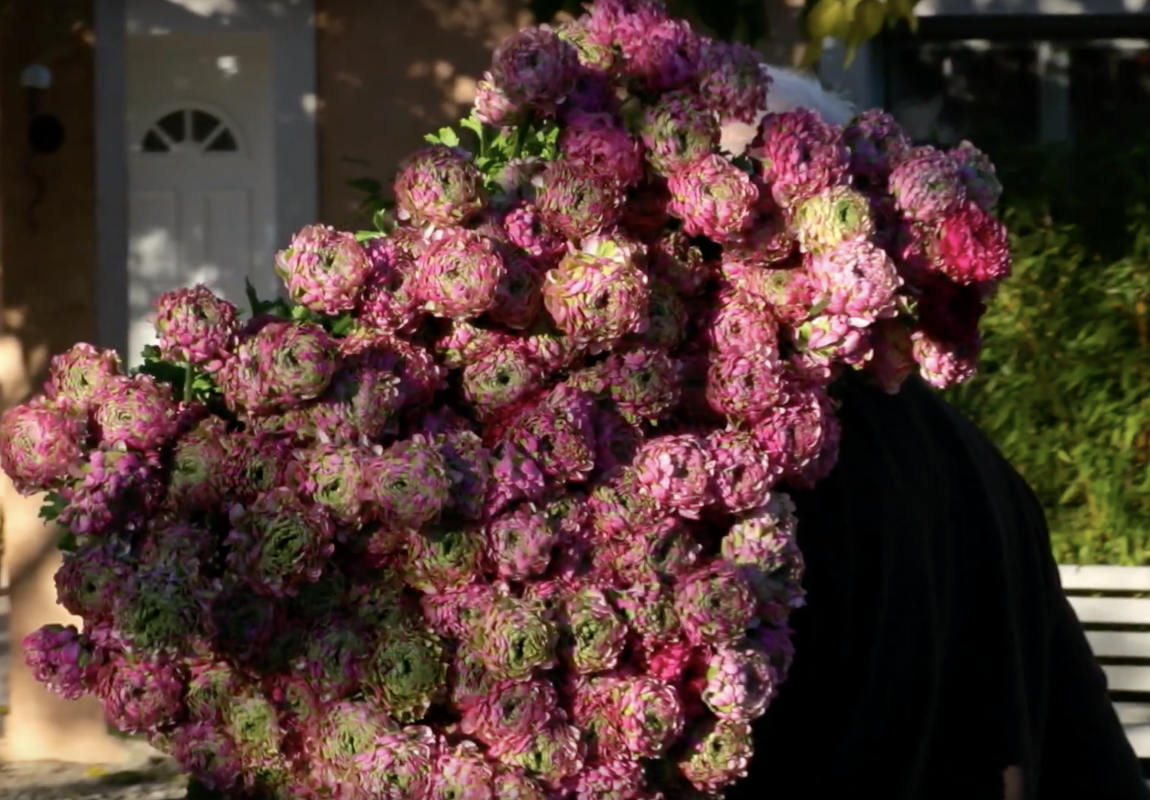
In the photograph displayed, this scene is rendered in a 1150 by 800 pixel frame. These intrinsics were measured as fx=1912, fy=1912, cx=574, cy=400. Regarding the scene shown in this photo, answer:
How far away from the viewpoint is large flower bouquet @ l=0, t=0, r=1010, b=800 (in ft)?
4.97

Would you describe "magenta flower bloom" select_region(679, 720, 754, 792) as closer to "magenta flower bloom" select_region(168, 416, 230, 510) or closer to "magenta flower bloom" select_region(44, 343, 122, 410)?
"magenta flower bloom" select_region(168, 416, 230, 510)

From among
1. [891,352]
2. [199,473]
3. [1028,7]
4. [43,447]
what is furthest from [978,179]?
[1028,7]

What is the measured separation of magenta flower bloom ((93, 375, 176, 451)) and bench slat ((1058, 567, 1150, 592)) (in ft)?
10.6

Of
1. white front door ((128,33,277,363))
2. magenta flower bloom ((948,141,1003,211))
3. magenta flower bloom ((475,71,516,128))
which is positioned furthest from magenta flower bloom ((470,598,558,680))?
white front door ((128,33,277,363))

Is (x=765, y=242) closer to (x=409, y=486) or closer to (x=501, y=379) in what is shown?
(x=501, y=379)

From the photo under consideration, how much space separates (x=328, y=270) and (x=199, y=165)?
260 inches

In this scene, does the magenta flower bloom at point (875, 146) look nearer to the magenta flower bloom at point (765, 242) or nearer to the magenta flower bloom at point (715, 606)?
the magenta flower bloom at point (765, 242)

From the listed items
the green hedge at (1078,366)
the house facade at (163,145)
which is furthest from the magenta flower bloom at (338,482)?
the house facade at (163,145)

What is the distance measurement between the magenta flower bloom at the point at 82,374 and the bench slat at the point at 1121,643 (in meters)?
3.20

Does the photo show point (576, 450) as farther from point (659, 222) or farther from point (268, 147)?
point (268, 147)

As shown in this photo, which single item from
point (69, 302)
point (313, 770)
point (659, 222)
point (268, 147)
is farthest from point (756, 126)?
point (268, 147)

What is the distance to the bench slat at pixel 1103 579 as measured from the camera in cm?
443

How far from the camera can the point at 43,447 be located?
1577 millimetres

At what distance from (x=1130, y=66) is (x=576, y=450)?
652cm
